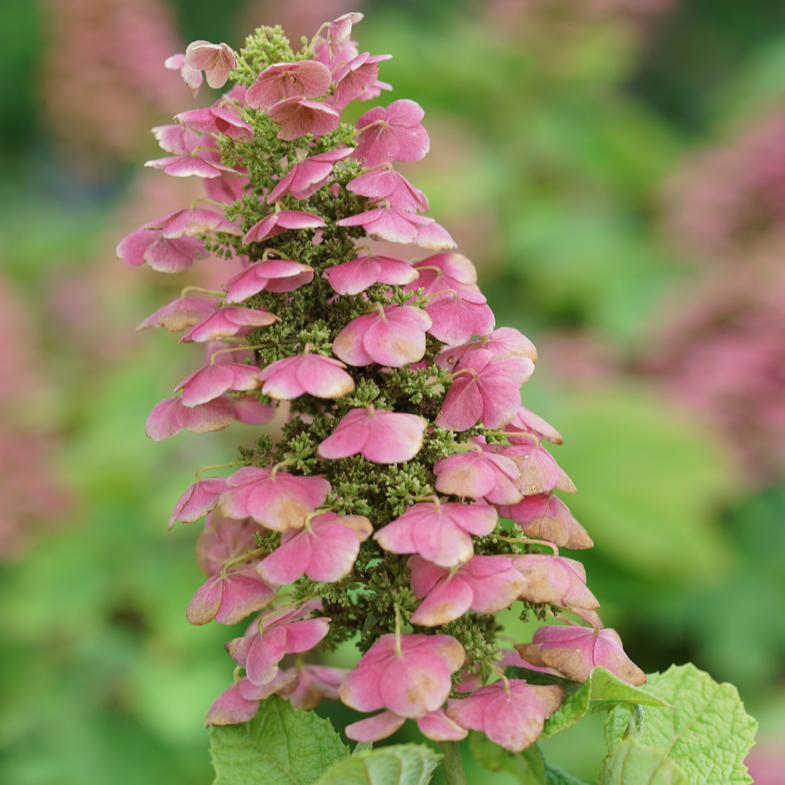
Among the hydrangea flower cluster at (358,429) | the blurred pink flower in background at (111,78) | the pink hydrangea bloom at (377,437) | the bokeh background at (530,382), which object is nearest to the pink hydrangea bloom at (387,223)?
the hydrangea flower cluster at (358,429)

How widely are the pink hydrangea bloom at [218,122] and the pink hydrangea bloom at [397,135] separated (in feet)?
0.28

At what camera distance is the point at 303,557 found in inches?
18.7

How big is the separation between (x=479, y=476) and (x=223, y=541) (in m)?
0.23

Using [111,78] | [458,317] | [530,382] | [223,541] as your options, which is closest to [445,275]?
[458,317]

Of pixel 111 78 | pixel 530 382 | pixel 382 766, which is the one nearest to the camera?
pixel 382 766

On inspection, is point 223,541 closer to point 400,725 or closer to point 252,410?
point 252,410

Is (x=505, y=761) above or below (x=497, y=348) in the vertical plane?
below

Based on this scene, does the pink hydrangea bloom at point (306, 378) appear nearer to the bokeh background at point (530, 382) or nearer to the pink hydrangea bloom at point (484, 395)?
the pink hydrangea bloom at point (484, 395)

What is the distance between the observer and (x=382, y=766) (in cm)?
45

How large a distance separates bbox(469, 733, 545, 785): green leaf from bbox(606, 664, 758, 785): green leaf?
0.10 m

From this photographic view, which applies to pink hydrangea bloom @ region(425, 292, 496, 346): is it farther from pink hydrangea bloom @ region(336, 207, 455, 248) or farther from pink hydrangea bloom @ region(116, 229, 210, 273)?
pink hydrangea bloom @ region(116, 229, 210, 273)

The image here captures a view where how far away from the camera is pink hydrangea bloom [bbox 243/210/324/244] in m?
0.51

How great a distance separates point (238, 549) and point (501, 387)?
0.24 meters

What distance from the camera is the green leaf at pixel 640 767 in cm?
47
